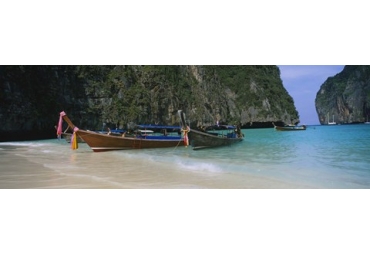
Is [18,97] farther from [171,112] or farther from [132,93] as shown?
[171,112]

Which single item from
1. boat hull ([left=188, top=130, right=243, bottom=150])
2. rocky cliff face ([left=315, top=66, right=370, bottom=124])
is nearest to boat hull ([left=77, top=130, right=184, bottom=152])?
boat hull ([left=188, top=130, right=243, bottom=150])

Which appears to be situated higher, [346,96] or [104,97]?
[346,96]

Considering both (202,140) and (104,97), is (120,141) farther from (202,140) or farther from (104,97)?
(104,97)

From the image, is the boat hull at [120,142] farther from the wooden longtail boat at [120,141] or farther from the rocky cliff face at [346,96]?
the rocky cliff face at [346,96]

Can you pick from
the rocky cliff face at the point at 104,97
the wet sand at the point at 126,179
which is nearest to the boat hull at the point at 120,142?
the wet sand at the point at 126,179

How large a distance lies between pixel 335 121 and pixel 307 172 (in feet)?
161

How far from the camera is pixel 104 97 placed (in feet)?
85.9

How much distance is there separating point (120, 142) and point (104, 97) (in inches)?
628

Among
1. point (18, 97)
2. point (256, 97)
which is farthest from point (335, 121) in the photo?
point (18, 97)

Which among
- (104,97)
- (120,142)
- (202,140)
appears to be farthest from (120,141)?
(104,97)

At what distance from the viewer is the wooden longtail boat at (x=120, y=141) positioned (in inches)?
405

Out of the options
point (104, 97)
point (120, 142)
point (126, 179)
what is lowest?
point (126, 179)

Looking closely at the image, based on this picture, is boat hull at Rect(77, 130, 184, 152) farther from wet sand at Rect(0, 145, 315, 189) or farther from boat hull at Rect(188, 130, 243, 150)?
wet sand at Rect(0, 145, 315, 189)

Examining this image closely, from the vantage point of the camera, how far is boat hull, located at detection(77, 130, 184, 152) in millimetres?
10359
